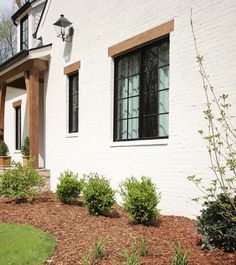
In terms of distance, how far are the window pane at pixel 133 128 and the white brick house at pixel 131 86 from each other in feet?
0.07

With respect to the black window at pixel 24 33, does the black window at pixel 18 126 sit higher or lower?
lower

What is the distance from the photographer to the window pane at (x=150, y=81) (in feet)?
24.1

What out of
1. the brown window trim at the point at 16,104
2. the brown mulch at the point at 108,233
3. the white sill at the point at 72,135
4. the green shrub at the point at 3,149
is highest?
the brown window trim at the point at 16,104

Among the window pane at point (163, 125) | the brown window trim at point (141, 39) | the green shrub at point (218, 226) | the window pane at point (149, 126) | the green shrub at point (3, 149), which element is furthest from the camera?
the green shrub at point (3, 149)

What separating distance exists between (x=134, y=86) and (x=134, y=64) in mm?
468

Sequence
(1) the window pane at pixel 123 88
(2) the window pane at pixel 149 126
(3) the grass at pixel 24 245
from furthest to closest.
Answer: (1) the window pane at pixel 123 88 < (2) the window pane at pixel 149 126 < (3) the grass at pixel 24 245

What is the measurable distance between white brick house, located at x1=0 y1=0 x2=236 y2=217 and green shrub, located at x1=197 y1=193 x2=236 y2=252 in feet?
4.92

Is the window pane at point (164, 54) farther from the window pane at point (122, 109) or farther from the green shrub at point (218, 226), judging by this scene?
the green shrub at point (218, 226)

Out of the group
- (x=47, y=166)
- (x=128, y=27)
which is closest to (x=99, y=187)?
(x=128, y=27)

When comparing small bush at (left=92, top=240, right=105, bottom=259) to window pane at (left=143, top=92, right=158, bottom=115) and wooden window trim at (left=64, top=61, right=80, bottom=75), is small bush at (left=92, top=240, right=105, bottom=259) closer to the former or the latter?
window pane at (left=143, top=92, right=158, bottom=115)

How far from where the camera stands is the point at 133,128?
789cm

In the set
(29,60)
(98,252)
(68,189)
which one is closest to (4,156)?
(29,60)

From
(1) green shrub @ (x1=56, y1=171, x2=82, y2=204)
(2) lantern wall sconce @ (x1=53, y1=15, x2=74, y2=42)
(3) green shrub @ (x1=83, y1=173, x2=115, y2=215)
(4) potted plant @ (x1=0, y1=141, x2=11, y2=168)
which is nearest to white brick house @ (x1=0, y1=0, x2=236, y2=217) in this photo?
(2) lantern wall sconce @ (x1=53, y1=15, x2=74, y2=42)

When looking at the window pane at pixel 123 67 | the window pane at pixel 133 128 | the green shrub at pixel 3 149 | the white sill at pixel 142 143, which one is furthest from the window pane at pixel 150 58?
the green shrub at pixel 3 149
